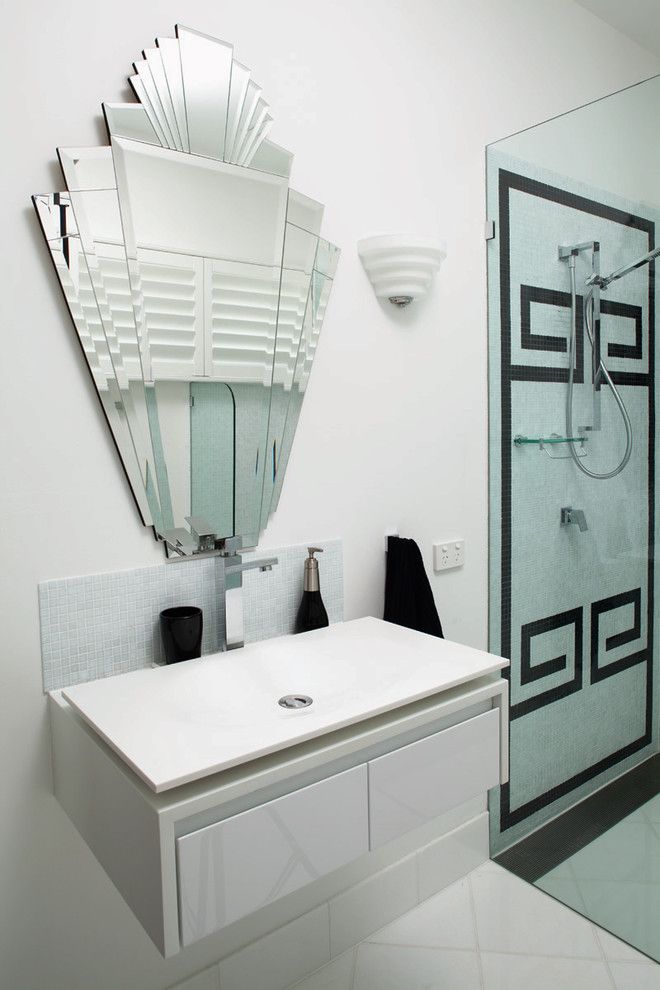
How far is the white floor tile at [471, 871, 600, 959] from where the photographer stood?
179cm

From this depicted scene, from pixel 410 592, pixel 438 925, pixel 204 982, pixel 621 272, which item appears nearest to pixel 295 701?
pixel 410 592

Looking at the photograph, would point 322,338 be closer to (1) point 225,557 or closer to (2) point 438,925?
(1) point 225,557

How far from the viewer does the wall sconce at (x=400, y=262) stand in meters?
1.77

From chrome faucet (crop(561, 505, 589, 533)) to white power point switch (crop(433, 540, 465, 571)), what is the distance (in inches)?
11.9

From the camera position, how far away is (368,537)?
6.20 feet

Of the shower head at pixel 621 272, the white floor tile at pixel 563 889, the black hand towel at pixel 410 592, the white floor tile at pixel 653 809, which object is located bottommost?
the white floor tile at pixel 563 889

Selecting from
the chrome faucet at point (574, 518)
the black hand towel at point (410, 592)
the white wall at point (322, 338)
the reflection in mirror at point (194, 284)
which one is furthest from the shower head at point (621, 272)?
the black hand towel at point (410, 592)

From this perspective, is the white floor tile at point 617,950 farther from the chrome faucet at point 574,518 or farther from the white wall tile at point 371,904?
the chrome faucet at point 574,518

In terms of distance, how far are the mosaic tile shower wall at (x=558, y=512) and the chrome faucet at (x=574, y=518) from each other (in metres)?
0.02

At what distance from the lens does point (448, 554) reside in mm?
2066

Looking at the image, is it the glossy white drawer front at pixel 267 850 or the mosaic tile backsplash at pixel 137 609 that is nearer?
the glossy white drawer front at pixel 267 850

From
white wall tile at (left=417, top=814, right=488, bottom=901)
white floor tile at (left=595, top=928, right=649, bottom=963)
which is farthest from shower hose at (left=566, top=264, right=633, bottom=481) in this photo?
white floor tile at (left=595, top=928, right=649, bottom=963)

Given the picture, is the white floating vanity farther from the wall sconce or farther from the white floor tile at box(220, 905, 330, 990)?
the wall sconce

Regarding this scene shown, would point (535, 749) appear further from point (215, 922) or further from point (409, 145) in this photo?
point (409, 145)
